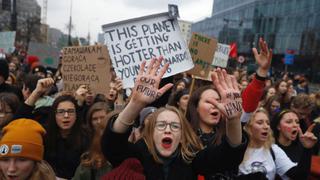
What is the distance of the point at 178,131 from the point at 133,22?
1.44 m

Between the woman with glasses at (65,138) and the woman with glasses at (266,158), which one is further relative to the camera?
the woman with glasses at (65,138)

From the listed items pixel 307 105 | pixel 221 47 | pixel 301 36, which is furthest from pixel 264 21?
pixel 307 105

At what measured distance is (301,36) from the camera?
4084 centimetres

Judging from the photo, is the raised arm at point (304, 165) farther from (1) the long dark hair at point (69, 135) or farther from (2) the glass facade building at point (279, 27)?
(2) the glass facade building at point (279, 27)

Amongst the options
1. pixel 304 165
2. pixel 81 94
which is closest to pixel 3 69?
pixel 81 94

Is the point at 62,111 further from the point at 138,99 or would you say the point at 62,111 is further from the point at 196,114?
the point at 138,99

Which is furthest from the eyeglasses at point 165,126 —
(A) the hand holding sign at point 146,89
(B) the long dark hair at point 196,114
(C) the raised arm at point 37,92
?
(C) the raised arm at point 37,92

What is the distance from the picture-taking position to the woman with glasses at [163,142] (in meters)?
2.32

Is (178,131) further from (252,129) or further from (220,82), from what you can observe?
(252,129)

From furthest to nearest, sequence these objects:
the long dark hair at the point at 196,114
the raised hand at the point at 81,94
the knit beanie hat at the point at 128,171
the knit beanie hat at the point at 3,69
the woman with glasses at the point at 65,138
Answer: the knit beanie hat at the point at 3,69
the raised hand at the point at 81,94
the woman with glasses at the point at 65,138
the long dark hair at the point at 196,114
the knit beanie hat at the point at 128,171

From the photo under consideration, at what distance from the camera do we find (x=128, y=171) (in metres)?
2.28

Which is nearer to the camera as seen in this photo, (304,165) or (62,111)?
(304,165)

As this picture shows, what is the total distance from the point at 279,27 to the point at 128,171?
45868mm

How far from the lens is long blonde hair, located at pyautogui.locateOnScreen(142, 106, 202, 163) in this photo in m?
2.57
